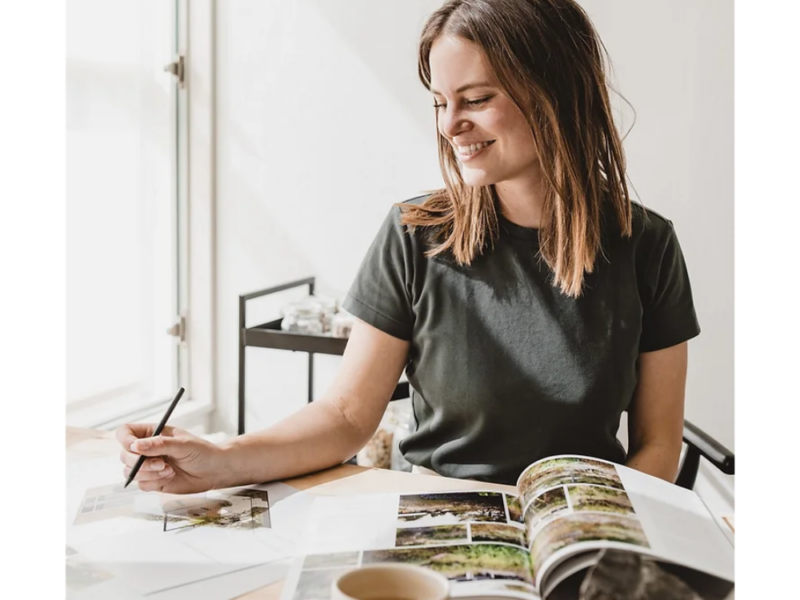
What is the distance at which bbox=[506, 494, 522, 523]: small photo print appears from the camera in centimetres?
82

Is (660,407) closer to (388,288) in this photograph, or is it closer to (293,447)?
(388,288)

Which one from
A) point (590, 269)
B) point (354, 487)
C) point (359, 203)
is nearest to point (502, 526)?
point (354, 487)

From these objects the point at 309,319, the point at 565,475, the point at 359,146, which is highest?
the point at 359,146

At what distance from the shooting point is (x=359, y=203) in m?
2.25

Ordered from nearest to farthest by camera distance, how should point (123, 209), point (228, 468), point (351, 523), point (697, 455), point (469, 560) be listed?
point (469, 560) → point (351, 523) → point (228, 468) → point (697, 455) → point (123, 209)

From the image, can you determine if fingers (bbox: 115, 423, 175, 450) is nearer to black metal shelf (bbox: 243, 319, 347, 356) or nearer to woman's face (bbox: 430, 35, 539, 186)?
woman's face (bbox: 430, 35, 539, 186)

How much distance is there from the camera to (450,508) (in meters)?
0.84

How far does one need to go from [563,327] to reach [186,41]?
63.3 inches

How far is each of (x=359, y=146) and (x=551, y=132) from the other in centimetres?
115

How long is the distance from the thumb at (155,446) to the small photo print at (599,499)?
0.43 meters

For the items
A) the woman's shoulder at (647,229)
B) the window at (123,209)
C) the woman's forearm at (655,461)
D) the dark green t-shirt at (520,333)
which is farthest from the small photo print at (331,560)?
the window at (123,209)

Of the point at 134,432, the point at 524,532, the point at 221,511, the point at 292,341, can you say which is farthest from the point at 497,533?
the point at 292,341

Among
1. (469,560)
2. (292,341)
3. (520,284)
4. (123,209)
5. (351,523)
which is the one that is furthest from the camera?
(123,209)

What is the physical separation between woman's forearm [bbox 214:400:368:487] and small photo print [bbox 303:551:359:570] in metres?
0.22
